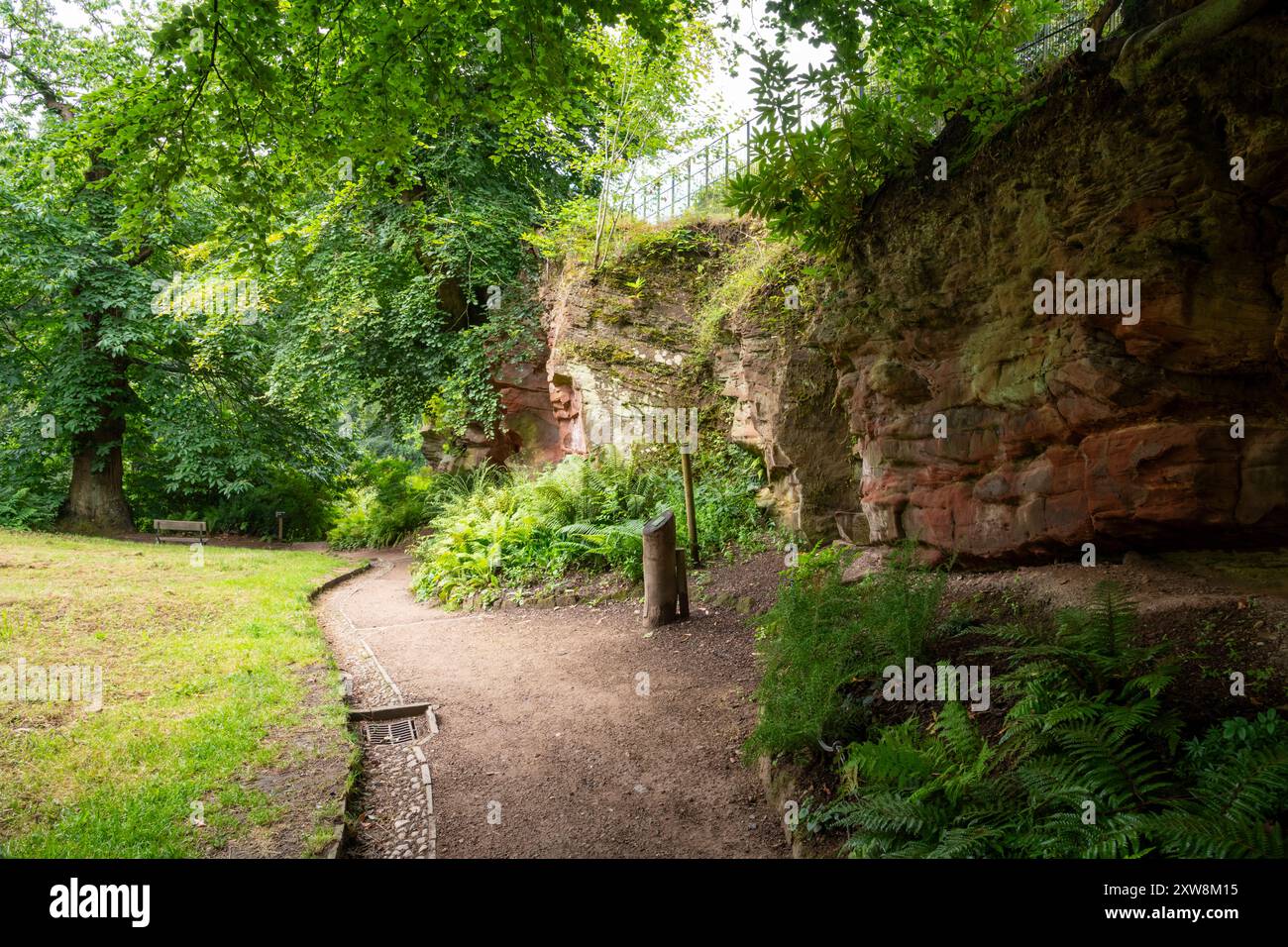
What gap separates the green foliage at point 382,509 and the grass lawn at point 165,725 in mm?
10533

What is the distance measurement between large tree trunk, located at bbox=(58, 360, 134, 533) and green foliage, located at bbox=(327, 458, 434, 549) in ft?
18.2

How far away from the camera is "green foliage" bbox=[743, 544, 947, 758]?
17.1ft

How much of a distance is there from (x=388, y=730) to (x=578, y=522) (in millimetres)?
6679

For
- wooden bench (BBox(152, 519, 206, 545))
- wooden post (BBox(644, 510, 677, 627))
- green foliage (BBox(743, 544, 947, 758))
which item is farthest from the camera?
wooden bench (BBox(152, 519, 206, 545))

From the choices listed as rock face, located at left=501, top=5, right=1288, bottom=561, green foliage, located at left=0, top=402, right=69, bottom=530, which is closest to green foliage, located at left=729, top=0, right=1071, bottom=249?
rock face, located at left=501, top=5, right=1288, bottom=561

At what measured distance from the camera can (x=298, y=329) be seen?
66.1 ft

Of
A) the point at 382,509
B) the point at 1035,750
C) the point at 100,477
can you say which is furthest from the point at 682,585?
the point at 100,477

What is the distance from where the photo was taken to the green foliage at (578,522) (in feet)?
40.8

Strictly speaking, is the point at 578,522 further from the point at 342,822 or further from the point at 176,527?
the point at 176,527

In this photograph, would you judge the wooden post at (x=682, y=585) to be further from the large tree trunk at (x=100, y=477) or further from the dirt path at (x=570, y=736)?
the large tree trunk at (x=100, y=477)

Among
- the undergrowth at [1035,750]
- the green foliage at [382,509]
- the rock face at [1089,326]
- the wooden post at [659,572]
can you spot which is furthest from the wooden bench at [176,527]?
the undergrowth at [1035,750]

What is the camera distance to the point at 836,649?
583cm

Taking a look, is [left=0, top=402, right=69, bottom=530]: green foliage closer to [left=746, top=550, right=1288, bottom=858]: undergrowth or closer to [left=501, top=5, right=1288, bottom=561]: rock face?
[left=501, top=5, right=1288, bottom=561]: rock face
